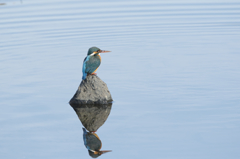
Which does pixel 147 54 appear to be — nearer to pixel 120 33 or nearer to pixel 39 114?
pixel 120 33

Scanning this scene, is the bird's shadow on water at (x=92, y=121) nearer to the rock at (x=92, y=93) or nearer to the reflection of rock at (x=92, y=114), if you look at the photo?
the reflection of rock at (x=92, y=114)

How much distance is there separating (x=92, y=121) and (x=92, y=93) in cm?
92

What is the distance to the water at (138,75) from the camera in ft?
20.7

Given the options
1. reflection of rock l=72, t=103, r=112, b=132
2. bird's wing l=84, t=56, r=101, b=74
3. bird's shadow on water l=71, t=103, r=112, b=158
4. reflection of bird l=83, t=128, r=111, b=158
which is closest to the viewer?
reflection of bird l=83, t=128, r=111, b=158

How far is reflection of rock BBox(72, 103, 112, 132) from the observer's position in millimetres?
7031

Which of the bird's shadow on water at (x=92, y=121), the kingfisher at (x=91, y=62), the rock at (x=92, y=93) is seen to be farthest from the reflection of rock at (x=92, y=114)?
the kingfisher at (x=91, y=62)

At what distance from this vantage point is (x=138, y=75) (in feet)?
31.7

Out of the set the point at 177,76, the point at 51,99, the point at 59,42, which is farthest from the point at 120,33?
the point at 51,99

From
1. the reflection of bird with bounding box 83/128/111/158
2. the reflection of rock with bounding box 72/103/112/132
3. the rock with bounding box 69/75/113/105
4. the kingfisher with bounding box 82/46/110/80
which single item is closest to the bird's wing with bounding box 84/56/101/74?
the kingfisher with bounding box 82/46/110/80

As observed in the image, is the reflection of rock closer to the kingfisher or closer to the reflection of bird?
the reflection of bird

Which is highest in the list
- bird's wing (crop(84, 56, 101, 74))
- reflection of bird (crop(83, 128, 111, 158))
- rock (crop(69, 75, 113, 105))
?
bird's wing (crop(84, 56, 101, 74))

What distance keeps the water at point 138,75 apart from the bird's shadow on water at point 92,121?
5.4 inches

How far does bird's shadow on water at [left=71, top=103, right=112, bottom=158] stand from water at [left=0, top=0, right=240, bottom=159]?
0.45ft

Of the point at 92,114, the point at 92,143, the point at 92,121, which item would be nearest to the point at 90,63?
the point at 92,114
